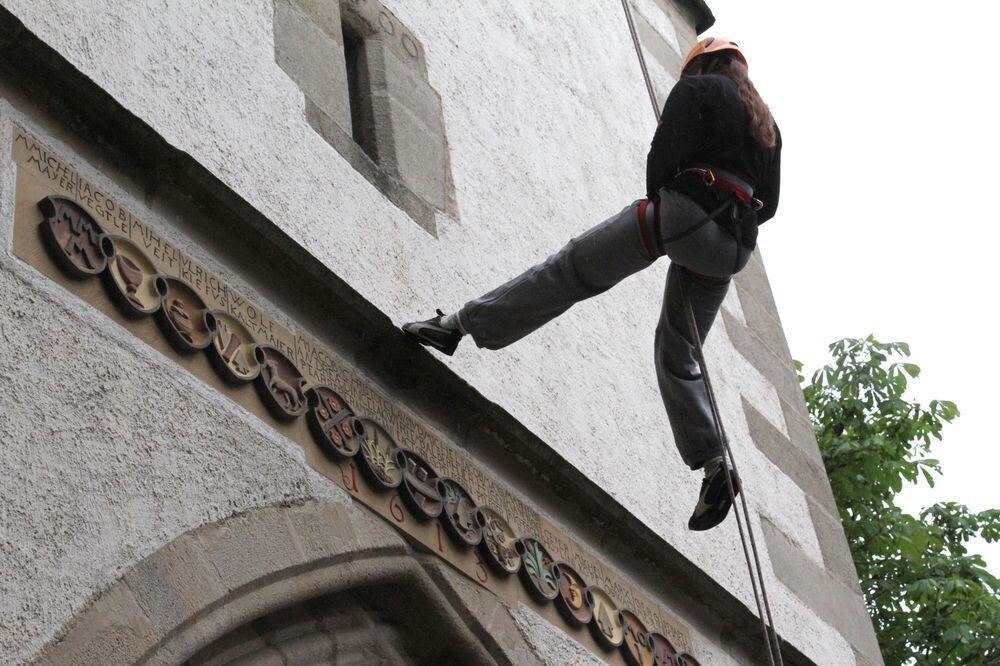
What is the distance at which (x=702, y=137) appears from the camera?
421 centimetres

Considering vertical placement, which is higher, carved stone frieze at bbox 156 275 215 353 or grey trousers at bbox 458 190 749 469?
grey trousers at bbox 458 190 749 469

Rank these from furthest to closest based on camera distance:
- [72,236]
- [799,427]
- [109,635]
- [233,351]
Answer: [799,427] → [233,351] → [72,236] → [109,635]

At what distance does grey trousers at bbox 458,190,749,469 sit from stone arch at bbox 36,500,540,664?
0.71 metres

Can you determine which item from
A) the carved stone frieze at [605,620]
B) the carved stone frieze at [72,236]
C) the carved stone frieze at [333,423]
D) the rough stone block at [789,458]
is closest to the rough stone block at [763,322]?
the rough stone block at [789,458]

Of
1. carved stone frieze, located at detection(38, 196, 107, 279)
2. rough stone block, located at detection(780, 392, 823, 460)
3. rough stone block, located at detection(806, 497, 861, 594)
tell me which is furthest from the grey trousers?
rough stone block, located at detection(780, 392, 823, 460)

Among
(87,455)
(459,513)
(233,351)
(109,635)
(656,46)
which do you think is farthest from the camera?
(656,46)

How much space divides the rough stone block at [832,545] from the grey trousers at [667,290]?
1.78 m

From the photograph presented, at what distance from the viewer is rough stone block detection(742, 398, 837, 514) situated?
240 inches

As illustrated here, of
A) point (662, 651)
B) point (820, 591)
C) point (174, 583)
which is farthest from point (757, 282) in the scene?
point (174, 583)

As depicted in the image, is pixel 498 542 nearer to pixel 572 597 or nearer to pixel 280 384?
pixel 572 597

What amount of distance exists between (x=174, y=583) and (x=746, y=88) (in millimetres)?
1995

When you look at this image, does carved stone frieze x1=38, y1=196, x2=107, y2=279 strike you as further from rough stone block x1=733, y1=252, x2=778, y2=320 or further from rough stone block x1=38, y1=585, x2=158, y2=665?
rough stone block x1=733, y1=252, x2=778, y2=320

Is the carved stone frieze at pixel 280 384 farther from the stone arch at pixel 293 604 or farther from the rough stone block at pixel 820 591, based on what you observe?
the rough stone block at pixel 820 591

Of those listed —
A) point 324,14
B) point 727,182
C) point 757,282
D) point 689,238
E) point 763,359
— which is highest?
point 757,282
